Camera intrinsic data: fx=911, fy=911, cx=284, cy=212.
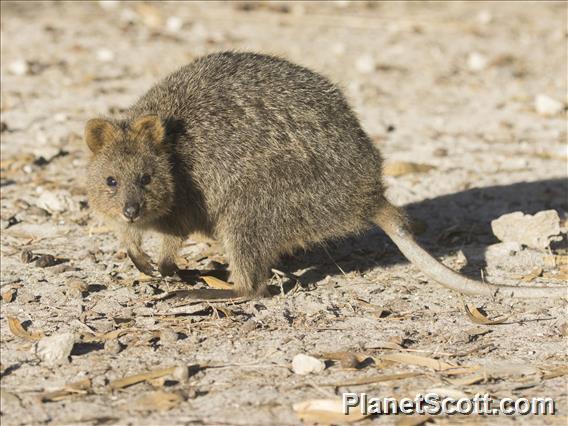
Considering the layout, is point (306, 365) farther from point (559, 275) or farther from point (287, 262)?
point (559, 275)

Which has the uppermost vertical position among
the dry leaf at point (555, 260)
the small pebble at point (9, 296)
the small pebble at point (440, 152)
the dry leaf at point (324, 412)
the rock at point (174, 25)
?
the rock at point (174, 25)

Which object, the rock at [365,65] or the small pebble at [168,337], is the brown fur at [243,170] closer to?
the small pebble at [168,337]

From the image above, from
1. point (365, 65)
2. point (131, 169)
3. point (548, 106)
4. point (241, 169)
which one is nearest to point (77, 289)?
point (131, 169)

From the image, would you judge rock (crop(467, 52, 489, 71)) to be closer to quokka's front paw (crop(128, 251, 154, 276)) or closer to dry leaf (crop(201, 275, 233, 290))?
dry leaf (crop(201, 275, 233, 290))

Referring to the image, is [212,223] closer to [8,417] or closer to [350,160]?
[350,160]

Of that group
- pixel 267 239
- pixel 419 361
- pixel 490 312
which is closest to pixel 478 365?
pixel 419 361

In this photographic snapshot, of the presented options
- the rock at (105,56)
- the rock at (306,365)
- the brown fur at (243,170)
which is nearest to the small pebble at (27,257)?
the brown fur at (243,170)
